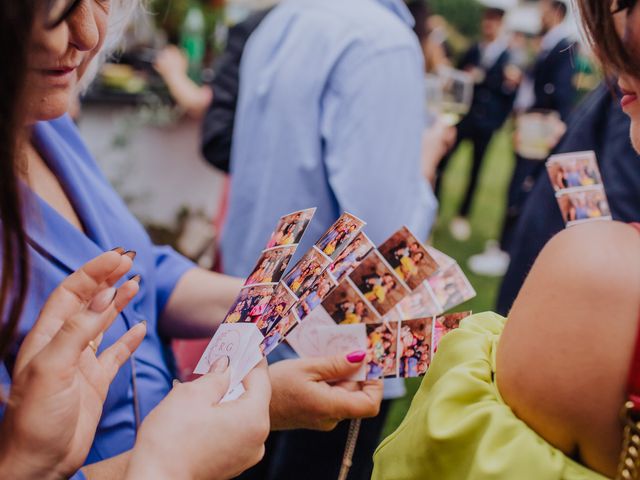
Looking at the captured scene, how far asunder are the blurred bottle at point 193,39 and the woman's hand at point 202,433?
345 cm

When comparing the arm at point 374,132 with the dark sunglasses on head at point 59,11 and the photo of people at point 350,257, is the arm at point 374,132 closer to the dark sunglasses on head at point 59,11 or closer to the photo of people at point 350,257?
the photo of people at point 350,257

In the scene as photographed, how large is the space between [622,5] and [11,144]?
0.66 meters

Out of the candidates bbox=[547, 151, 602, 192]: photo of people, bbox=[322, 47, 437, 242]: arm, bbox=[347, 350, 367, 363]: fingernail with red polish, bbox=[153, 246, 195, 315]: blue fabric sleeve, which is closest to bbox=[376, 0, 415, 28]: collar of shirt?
bbox=[322, 47, 437, 242]: arm

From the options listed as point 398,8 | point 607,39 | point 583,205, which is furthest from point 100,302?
point 398,8

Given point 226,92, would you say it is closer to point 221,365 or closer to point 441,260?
point 441,260

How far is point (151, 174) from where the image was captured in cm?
401

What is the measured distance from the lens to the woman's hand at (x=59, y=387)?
0.75 m

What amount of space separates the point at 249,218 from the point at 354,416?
37.1 inches

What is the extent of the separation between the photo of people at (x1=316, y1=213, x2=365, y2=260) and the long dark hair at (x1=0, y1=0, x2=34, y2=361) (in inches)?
15.4

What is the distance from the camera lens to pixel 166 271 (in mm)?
1436

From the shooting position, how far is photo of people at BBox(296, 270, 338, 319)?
904 millimetres

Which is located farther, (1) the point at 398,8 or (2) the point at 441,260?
(1) the point at 398,8

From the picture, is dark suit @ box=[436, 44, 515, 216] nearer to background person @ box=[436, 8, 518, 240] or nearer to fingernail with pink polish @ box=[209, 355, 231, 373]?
background person @ box=[436, 8, 518, 240]

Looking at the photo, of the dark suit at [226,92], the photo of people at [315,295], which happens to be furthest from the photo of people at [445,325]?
the dark suit at [226,92]
